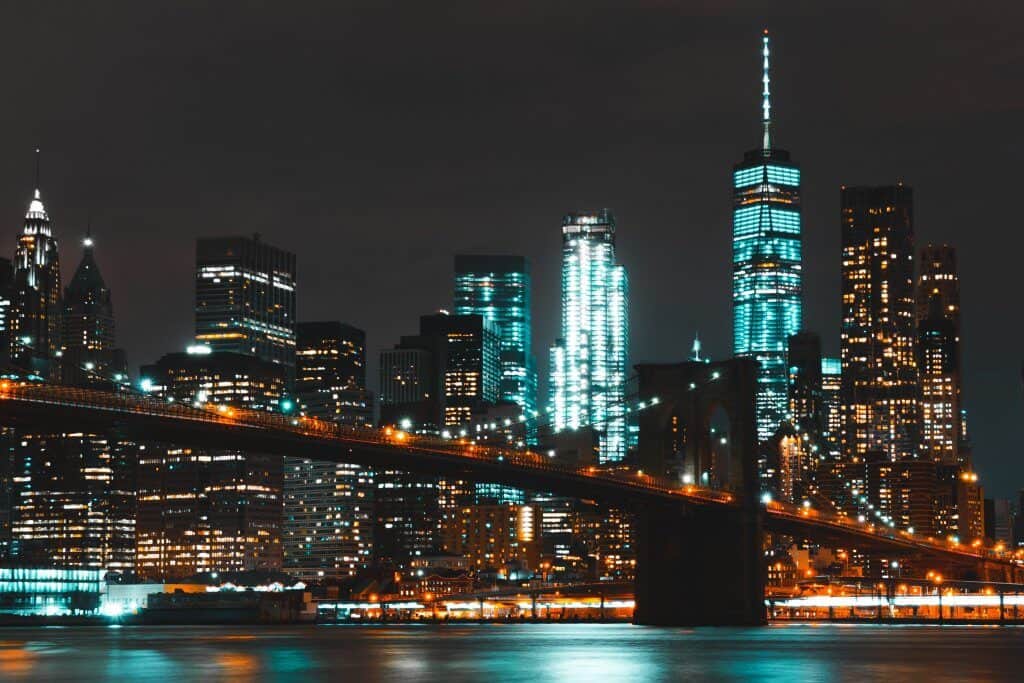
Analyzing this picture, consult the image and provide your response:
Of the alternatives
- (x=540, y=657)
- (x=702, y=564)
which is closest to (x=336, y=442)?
(x=540, y=657)

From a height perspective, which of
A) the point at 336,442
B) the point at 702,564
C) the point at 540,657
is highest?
the point at 336,442

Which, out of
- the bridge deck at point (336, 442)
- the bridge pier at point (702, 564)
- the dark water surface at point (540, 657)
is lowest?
the dark water surface at point (540, 657)

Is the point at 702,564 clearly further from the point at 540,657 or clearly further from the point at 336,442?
the point at 540,657

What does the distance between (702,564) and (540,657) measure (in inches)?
1151

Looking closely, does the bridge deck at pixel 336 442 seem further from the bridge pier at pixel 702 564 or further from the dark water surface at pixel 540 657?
the dark water surface at pixel 540 657

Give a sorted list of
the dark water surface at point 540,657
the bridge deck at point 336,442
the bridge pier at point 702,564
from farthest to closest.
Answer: the bridge pier at point 702,564 < the bridge deck at point 336,442 < the dark water surface at point 540,657

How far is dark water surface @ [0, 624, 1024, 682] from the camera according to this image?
4666 centimetres

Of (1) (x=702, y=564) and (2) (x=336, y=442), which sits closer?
(2) (x=336, y=442)

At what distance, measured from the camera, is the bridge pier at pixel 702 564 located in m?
84.2

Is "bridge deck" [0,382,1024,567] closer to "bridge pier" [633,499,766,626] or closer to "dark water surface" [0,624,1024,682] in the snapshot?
"bridge pier" [633,499,766,626]

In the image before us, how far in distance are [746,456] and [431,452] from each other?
1828cm

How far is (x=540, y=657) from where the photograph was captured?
5672cm

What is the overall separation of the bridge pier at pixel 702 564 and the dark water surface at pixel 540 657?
3635 mm

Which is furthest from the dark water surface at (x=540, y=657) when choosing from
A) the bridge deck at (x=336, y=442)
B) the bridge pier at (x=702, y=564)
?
the bridge deck at (x=336, y=442)
